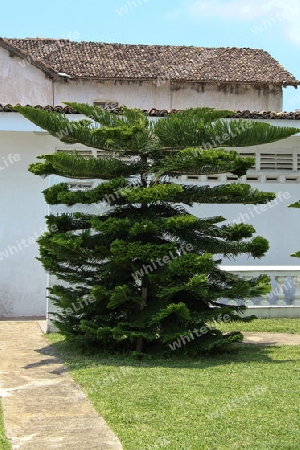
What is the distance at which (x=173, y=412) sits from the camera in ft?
18.7

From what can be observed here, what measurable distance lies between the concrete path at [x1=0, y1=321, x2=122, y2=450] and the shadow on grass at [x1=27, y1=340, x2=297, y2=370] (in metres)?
0.15

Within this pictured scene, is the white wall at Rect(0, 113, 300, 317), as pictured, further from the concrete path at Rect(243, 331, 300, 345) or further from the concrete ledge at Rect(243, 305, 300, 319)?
the concrete path at Rect(243, 331, 300, 345)

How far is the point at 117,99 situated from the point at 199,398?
671 inches

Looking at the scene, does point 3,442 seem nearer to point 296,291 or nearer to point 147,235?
point 147,235

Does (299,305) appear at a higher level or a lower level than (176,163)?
lower

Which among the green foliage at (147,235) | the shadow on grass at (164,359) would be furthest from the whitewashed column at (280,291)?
the green foliage at (147,235)

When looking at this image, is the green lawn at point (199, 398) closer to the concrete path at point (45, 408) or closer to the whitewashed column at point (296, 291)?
the concrete path at point (45, 408)

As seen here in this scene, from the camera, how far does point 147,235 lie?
8445 millimetres

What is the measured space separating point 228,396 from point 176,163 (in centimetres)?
312

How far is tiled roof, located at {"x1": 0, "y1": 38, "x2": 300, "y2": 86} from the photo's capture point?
21.8 m

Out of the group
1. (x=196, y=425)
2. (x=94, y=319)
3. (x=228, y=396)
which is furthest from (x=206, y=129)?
(x=196, y=425)

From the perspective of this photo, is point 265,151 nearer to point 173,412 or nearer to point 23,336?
point 23,336

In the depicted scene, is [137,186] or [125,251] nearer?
[125,251]

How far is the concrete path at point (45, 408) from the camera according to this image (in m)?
5.07
